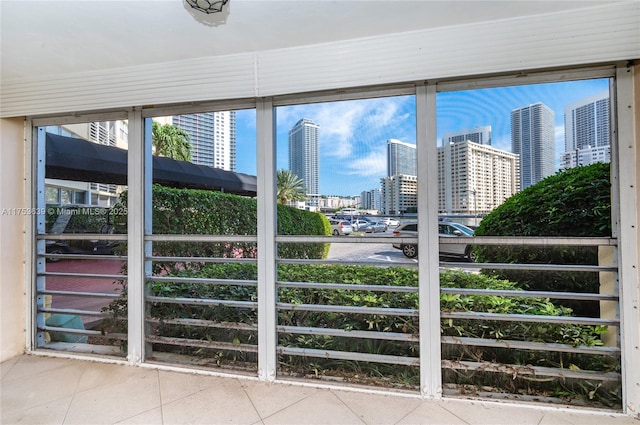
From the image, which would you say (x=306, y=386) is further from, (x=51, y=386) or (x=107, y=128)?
(x=107, y=128)

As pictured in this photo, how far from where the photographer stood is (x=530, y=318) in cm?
187

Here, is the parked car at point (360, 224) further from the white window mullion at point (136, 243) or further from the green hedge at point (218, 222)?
the white window mullion at point (136, 243)

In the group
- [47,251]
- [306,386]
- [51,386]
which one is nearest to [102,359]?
[51,386]

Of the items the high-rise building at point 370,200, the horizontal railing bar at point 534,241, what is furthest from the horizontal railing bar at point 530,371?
the high-rise building at point 370,200

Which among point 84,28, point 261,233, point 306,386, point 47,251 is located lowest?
point 306,386

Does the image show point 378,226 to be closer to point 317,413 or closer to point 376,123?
point 376,123

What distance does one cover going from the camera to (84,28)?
174 cm

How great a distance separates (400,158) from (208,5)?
1.39m

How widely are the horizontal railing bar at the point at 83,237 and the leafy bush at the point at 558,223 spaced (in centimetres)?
273

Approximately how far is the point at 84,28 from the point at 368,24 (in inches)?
65.1

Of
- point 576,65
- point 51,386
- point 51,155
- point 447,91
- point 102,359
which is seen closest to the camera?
point 576,65

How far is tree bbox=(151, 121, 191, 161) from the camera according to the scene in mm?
2379

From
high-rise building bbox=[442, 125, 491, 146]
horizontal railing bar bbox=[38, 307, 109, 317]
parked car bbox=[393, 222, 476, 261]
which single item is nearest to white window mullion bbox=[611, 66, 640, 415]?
high-rise building bbox=[442, 125, 491, 146]

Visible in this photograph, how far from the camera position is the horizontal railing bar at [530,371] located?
A: 1785mm
